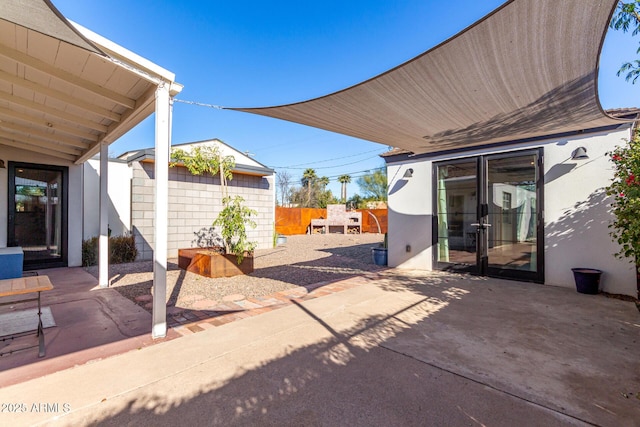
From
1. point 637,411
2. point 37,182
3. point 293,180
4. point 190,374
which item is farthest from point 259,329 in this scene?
point 293,180

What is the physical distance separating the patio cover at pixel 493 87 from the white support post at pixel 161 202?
1001 mm

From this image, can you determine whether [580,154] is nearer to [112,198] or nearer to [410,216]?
[410,216]

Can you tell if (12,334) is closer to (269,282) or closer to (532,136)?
(269,282)

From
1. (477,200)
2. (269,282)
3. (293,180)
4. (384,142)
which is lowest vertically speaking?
(269,282)

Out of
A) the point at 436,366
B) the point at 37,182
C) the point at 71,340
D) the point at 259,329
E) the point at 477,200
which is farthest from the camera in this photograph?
the point at 37,182

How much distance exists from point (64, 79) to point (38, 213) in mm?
5094

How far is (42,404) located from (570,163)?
6705 millimetres

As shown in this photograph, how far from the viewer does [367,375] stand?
2145 millimetres

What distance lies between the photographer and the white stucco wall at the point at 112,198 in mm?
6906

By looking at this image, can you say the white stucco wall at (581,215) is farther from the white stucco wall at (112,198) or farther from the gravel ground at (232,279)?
the white stucco wall at (112,198)

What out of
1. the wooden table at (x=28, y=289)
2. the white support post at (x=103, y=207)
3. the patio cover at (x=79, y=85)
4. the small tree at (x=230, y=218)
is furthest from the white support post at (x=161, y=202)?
the small tree at (x=230, y=218)

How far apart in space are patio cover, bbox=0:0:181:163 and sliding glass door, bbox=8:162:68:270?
188 cm

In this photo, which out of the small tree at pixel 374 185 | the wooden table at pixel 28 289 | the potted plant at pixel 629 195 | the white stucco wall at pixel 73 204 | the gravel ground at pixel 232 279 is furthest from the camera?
the small tree at pixel 374 185

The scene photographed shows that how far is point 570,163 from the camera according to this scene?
476 centimetres
